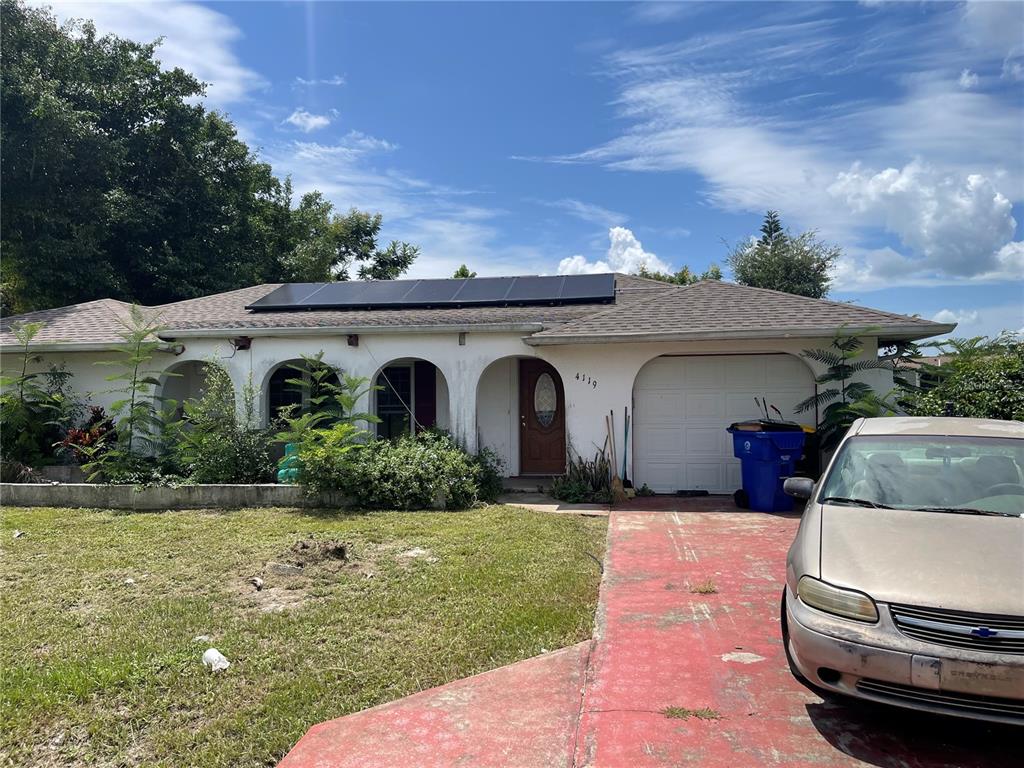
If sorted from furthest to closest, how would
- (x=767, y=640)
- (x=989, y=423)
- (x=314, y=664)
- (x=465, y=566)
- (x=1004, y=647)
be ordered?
(x=465, y=566) → (x=989, y=423) → (x=767, y=640) → (x=314, y=664) → (x=1004, y=647)

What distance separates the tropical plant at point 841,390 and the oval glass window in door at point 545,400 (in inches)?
173

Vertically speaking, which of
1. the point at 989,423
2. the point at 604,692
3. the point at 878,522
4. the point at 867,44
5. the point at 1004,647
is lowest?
the point at 604,692

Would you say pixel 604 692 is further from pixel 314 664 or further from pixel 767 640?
pixel 314 664

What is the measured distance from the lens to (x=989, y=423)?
4.67m

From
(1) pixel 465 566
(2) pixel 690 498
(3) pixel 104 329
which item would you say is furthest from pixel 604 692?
(3) pixel 104 329

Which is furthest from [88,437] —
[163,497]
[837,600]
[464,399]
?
[837,600]

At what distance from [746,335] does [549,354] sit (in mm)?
3137

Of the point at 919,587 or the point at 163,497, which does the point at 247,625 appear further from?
the point at 163,497

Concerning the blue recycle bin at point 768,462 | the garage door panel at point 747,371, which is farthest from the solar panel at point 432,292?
the blue recycle bin at point 768,462

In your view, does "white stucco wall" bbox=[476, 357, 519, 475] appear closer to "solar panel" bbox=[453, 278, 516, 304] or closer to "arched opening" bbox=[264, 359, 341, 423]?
"solar panel" bbox=[453, 278, 516, 304]

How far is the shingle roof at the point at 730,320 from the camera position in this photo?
30.4ft

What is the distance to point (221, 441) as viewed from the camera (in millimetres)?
10188

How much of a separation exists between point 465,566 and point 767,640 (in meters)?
2.85

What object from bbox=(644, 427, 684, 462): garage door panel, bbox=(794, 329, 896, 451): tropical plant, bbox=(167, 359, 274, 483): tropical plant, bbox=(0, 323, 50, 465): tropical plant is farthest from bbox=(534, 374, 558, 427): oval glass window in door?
bbox=(0, 323, 50, 465): tropical plant
